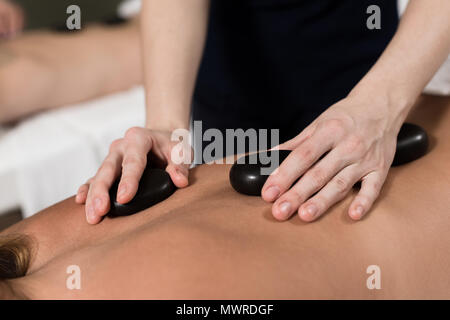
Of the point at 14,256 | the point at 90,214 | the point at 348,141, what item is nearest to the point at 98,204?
the point at 90,214

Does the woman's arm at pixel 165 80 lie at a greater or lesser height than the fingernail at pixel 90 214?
greater

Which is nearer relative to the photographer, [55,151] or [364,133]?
[364,133]

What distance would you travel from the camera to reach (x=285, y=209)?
0.66m

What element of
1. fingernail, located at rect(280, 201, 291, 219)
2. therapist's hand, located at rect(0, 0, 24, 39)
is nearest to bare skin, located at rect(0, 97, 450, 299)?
fingernail, located at rect(280, 201, 291, 219)

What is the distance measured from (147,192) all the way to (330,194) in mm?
273

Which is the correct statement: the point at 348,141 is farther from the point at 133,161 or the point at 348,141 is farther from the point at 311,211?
the point at 133,161

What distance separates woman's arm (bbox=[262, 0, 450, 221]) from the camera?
0.69 metres

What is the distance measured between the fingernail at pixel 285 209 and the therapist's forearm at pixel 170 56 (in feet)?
1.18

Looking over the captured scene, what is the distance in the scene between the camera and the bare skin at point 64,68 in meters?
1.75

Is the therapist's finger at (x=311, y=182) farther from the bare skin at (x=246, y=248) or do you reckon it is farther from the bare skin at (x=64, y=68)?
the bare skin at (x=64, y=68)

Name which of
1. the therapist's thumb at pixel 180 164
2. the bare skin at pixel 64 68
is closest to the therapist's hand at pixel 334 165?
the therapist's thumb at pixel 180 164

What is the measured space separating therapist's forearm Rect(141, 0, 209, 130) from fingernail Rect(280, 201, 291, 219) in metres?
0.36

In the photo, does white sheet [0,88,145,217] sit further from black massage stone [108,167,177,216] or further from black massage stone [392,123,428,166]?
black massage stone [392,123,428,166]

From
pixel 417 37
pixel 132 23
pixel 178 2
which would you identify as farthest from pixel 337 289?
pixel 132 23
